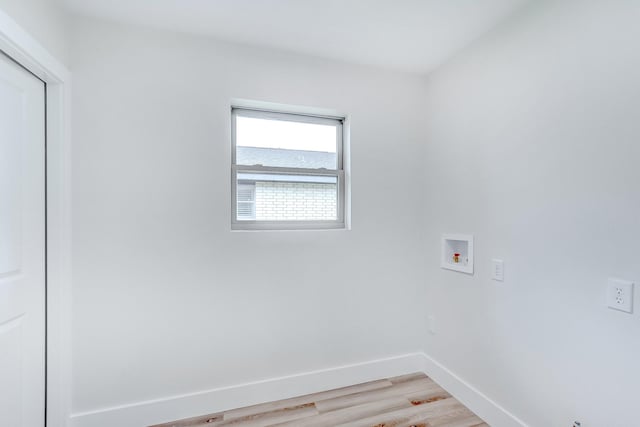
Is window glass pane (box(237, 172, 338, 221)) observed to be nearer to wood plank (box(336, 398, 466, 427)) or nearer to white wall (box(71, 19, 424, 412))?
white wall (box(71, 19, 424, 412))

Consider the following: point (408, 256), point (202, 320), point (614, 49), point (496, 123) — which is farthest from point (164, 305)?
point (614, 49)

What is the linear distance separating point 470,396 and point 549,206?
1317 millimetres

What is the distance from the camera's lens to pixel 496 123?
183 cm

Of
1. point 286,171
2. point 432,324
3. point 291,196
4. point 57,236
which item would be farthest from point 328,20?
point 432,324

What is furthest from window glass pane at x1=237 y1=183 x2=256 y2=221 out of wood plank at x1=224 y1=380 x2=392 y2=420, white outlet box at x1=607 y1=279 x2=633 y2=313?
white outlet box at x1=607 y1=279 x2=633 y2=313

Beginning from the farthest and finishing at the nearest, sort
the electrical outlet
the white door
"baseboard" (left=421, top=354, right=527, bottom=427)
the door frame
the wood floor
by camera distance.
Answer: the electrical outlet → the wood floor → "baseboard" (left=421, top=354, right=527, bottom=427) → the door frame → the white door

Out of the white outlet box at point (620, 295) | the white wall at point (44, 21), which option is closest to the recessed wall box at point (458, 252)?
the white outlet box at point (620, 295)

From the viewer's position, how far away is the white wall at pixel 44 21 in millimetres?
1324

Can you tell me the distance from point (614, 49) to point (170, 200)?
2309 mm

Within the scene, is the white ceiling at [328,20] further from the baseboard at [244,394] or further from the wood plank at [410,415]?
the wood plank at [410,415]

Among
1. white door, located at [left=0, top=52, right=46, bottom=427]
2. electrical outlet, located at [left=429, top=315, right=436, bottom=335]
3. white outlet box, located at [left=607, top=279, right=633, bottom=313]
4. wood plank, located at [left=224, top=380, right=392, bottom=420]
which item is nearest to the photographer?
white outlet box, located at [left=607, top=279, right=633, bottom=313]

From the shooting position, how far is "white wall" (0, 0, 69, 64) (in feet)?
4.34

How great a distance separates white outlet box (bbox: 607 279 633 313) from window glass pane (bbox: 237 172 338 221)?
154 centimetres

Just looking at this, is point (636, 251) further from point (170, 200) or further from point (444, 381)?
point (170, 200)
